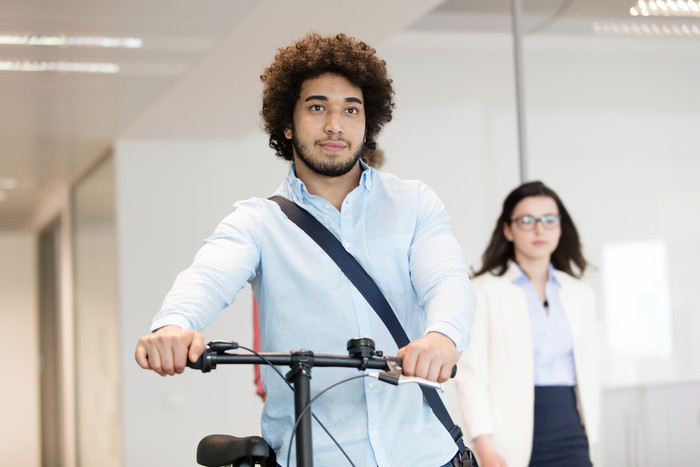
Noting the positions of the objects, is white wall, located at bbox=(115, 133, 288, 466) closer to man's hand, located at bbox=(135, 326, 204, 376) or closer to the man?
the man

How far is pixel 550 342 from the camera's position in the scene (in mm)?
3506

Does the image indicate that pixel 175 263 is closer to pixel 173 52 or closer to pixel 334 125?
pixel 173 52

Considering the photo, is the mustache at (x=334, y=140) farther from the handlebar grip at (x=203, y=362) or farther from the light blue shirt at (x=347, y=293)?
the handlebar grip at (x=203, y=362)

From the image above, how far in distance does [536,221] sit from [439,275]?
196cm

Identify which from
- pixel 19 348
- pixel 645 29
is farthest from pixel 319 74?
pixel 19 348

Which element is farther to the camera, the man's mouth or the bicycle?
the man's mouth

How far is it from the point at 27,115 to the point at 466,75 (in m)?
3.05

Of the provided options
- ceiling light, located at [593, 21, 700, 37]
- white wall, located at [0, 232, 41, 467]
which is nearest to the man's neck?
ceiling light, located at [593, 21, 700, 37]

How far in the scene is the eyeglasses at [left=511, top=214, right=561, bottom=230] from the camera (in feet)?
12.0

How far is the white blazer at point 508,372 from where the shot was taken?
338cm

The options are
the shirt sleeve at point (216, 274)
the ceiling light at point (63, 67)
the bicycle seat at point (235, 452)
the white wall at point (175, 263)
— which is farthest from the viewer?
the white wall at point (175, 263)

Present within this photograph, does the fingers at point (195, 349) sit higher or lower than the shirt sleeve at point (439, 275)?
lower

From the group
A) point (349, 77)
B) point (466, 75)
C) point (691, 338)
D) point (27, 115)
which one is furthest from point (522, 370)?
point (27, 115)

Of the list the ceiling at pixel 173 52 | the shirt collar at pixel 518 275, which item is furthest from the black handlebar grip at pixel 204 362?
the ceiling at pixel 173 52
